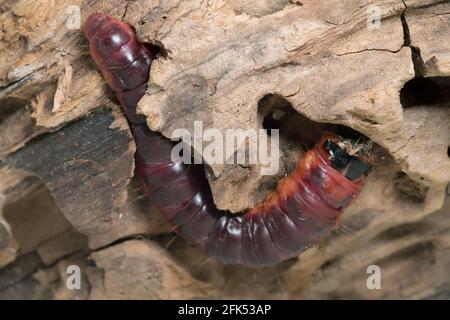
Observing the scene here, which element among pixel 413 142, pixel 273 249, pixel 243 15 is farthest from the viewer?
pixel 273 249

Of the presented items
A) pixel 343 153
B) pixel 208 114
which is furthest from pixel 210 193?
pixel 343 153

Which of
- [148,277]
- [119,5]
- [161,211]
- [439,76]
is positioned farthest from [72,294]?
[439,76]

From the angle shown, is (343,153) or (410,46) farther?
(343,153)

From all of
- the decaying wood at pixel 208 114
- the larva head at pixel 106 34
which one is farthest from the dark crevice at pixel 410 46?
the larva head at pixel 106 34

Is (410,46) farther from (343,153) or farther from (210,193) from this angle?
(210,193)

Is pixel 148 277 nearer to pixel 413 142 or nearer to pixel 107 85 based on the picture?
pixel 107 85

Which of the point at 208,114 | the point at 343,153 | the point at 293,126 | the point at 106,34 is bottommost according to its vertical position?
the point at 343,153
